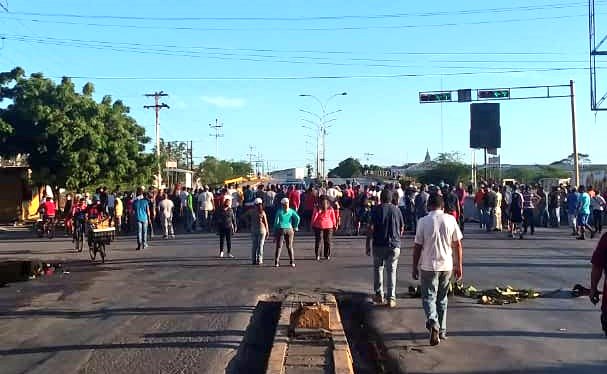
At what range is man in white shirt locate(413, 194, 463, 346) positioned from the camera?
853 centimetres

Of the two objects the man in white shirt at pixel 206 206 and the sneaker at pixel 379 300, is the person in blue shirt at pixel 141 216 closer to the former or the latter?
the man in white shirt at pixel 206 206

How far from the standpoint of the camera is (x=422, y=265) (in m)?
8.66

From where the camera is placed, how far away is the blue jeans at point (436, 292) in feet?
27.7

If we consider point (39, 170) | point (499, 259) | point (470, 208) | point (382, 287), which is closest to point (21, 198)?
point (39, 170)

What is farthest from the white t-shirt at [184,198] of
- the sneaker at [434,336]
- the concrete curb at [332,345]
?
the sneaker at [434,336]

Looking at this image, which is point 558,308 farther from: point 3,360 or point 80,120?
point 80,120

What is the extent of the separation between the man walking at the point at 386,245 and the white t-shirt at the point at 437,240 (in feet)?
7.80

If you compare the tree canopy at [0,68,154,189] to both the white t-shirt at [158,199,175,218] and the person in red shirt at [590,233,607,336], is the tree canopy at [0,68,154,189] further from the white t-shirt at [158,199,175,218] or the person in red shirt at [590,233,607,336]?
the person in red shirt at [590,233,607,336]

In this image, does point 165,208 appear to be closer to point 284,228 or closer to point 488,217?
point 284,228

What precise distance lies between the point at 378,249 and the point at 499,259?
718cm

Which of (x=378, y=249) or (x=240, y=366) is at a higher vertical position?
(x=378, y=249)

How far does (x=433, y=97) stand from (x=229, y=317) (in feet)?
102

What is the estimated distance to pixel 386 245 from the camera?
11.1 metres

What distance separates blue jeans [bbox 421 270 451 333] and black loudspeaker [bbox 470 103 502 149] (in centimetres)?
4429
